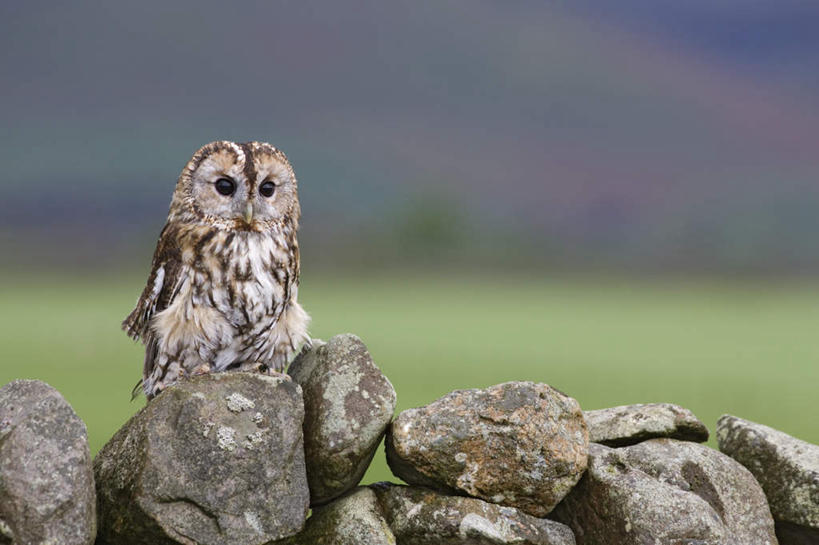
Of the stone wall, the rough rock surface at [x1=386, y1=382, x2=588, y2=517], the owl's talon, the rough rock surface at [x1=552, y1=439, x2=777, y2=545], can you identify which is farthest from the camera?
the owl's talon

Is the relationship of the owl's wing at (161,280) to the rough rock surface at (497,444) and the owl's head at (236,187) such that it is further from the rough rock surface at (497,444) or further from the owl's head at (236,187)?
the rough rock surface at (497,444)

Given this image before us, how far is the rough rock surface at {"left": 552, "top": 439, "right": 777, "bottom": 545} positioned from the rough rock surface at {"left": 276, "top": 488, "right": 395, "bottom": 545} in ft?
3.46

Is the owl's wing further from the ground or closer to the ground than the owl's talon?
further from the ground

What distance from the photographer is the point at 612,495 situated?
15.1 ft

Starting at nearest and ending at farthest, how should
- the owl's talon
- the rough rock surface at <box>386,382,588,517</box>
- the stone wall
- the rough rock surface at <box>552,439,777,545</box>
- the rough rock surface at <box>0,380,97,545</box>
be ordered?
the rough rock surface at <box>0,380,97,545</box>, the stone wall, the rough rock surface at <box>386,382,588,517</box>, the rough rock surface at <box>552,439,777,545</box>, the owl's talon

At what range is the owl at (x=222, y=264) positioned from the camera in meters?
4.62

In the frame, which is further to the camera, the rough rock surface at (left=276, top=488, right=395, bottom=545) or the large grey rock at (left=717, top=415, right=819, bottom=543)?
the large grey rock at (left=717, top=415, right=819, bottom=543)

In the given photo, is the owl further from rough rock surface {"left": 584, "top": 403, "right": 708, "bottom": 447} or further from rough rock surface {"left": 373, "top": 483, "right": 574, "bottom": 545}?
rough rock surface {"left": 584, "top": 403, "right": 708, "bottom": 447}

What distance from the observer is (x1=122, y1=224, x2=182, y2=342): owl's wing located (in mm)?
4715

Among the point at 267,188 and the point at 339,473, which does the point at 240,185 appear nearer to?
the point at 267,188

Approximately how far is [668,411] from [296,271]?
2.32 m

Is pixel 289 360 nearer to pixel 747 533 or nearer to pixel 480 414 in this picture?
pixel 480 414

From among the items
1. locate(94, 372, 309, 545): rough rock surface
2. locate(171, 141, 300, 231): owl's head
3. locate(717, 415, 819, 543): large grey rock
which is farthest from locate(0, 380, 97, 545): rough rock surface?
locate(717, 415, 819, 543): large grey rock


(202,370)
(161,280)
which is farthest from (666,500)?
(161,280)
